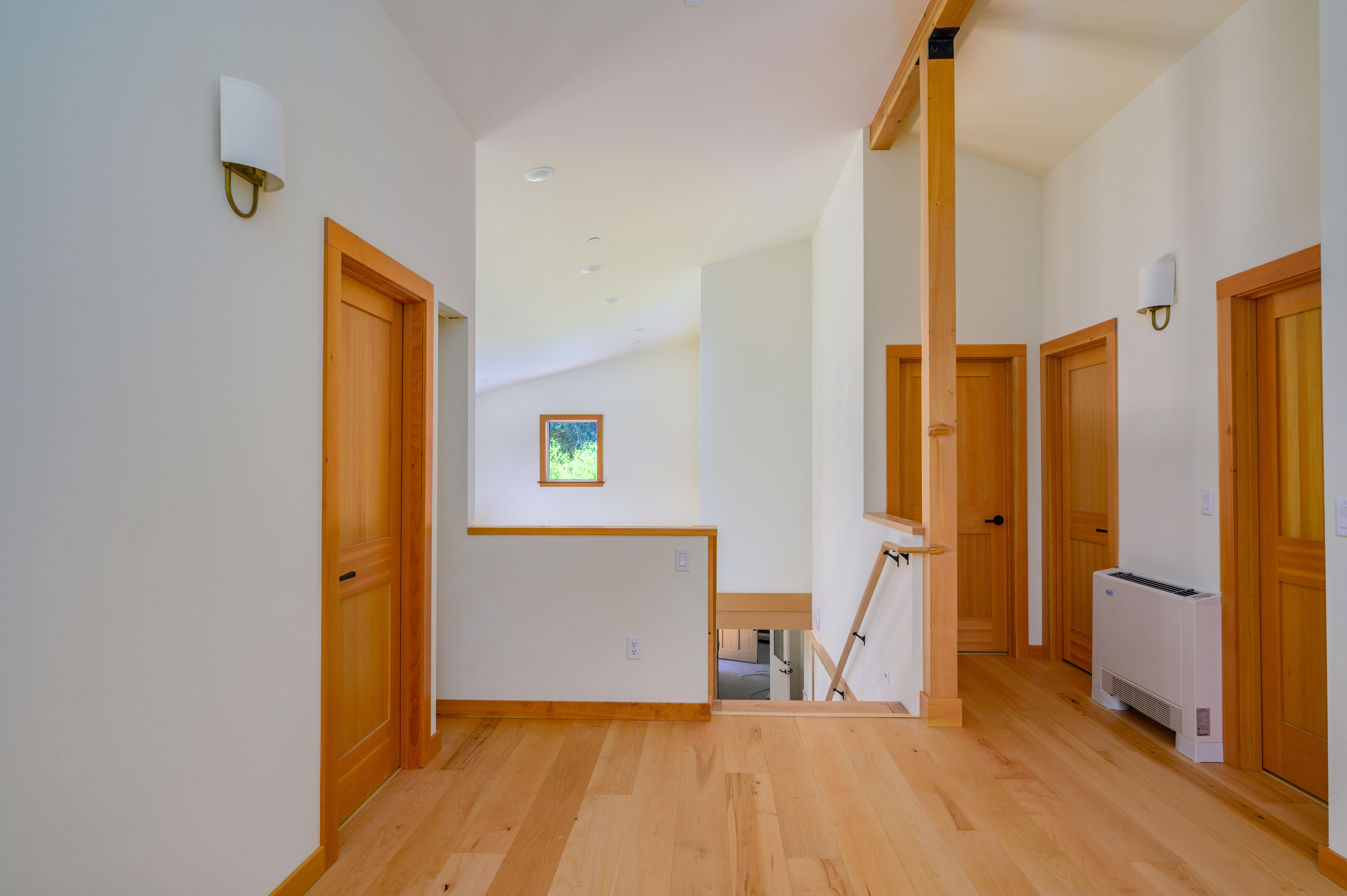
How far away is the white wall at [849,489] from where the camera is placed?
362 cm

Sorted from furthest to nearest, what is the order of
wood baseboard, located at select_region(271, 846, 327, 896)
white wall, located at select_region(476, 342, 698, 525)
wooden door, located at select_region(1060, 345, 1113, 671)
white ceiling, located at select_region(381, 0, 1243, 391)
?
1. white wall, located at select_region(476, 342, 698, 525)
2. wooden door, located at select_region(1060, 345, 1113, 671)
3. white ceiling, located at select_region(381, 0, 1243, 391)
4. wood baseboard, located at select_region(271, 846, 327, 896)

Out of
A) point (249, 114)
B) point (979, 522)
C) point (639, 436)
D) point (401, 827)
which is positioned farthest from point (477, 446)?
point (249, 114)

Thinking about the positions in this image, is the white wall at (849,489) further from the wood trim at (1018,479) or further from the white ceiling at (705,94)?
the white ceiling at (705,94)

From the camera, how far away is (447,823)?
7.67ft

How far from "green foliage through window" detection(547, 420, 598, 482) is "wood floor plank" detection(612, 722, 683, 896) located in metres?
7.15

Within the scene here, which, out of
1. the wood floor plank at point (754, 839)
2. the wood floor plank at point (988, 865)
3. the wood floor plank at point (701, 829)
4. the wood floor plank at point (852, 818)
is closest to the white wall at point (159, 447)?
the wood floor plank at point (701, 829)

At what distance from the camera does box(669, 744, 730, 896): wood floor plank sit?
2.00 metres

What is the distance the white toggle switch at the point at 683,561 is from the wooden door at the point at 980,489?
1.91 m

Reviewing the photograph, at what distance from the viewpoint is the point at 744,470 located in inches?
256

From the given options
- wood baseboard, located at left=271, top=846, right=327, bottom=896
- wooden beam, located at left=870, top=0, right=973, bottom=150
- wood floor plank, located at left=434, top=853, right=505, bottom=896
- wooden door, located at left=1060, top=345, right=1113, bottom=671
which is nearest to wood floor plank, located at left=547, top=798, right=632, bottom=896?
wood floor plank, located at left=434, top=853, right=505, bottom=896

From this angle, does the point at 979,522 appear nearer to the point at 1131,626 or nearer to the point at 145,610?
the point at 1131,626

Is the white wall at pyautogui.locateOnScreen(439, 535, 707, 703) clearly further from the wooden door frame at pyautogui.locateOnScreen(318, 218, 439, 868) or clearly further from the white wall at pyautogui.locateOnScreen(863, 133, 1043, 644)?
the white wall at pyautogui.locateOnScreen(863, 133, 1043, 644)

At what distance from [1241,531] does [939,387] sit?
1303 millimetres

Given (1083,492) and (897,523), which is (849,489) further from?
(1083,492)
